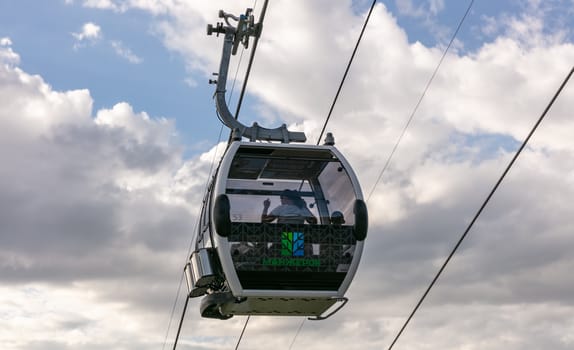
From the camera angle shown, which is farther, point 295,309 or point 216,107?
point 216,107

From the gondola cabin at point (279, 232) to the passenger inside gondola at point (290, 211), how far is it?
0.04 ft

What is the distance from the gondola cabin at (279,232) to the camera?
39.3 ft

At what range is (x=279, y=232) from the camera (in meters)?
12.1

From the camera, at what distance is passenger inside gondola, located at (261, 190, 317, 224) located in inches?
480

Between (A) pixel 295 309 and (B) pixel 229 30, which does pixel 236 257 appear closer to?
(A) pixel 295 309

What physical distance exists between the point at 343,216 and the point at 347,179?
461 mm

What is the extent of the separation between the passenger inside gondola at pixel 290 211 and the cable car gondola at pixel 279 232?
0.04ft

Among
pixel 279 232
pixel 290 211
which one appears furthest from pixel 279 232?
pixel 290 211

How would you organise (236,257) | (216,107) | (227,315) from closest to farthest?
(236,257) < (227,315) < (216,107)

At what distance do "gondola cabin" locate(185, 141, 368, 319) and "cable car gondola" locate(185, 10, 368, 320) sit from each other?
0.5 inches

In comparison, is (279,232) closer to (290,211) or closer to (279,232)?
(279,232)

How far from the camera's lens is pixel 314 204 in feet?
41.4

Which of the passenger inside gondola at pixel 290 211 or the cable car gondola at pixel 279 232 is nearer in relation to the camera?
the cable car gondola at pixel 279 232

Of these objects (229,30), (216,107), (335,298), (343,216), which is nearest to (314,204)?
(343,216)
